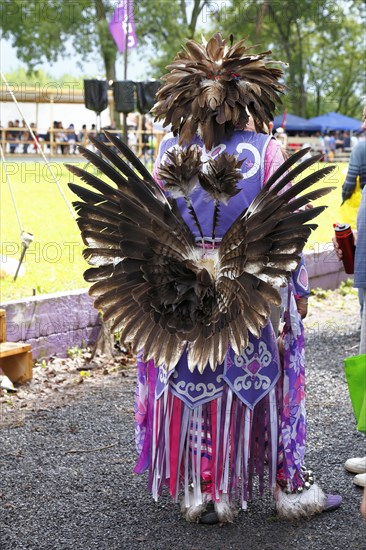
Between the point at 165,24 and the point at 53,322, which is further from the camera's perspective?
the point at 165,24

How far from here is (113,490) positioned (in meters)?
3.97

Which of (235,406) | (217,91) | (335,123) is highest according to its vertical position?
(217,91)

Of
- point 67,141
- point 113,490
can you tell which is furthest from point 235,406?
point 67,141

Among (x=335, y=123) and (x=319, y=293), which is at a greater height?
(x=319, y=293)

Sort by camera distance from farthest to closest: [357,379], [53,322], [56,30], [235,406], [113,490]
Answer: [56,30]
[53,322]
[113,490]
[235,406]
[357,379]

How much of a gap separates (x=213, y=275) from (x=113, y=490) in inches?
48.6

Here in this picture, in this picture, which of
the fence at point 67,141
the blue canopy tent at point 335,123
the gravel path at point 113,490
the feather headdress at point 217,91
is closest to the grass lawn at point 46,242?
the feather headdress at point 217,91

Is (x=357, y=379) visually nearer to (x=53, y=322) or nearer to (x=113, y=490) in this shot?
(x=113, y=490)

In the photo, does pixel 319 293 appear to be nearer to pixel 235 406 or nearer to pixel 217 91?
pixel 235 406

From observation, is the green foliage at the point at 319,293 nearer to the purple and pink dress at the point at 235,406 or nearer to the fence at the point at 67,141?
the purple and pink dress at the point at 235,406

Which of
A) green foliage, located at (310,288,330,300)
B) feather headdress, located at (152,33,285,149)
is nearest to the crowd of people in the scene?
green foliage, located at (310,288,330,300)

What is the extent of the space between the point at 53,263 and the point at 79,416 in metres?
3.55

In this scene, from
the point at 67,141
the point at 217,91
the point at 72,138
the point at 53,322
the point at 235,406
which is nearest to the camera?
the point at 217,91

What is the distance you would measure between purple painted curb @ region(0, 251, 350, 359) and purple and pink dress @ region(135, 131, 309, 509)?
2514 millimetres
